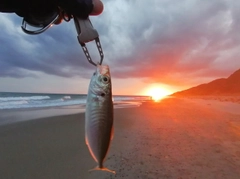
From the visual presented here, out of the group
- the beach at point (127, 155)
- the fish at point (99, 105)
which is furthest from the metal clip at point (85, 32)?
the beach at point (127, 155)

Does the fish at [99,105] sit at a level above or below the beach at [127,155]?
above

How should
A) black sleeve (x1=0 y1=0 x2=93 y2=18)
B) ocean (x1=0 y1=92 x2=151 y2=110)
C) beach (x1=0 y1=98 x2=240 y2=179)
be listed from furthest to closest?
ocean (x1=0 y1=92 x2=151 y2=110)
beach (x1=0 y1=98 x2=240 y2=179)
black sleeve (x1=0 y1=0 x2=93 y2=18)

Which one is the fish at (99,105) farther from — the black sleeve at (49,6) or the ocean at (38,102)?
the ocean at (38,102)

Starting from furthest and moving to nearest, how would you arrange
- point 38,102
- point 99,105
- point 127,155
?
point 38,102 → point 127,155 → point 99,105

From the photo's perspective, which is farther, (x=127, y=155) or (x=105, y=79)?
(x=127, y=155)

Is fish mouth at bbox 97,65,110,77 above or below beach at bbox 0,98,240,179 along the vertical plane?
above

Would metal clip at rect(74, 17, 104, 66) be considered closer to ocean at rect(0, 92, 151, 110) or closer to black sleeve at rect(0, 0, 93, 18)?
black sleeve at rect(0, 0, 93, 18)

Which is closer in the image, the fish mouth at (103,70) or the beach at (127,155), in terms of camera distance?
the fish mouth at (103,70)

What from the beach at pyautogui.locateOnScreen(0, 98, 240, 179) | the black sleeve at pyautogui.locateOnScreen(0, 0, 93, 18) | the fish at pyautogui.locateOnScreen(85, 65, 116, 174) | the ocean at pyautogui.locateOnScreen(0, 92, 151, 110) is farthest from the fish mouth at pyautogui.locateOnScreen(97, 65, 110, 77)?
the ocean at pyautogui.locateOnScreen(0, 92, 151, 110)

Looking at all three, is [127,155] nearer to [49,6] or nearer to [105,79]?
[105,79]

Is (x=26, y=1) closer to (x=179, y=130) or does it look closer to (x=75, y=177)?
(x=75, y=177)

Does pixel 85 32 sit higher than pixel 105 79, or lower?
higher

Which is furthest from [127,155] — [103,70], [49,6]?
[49,6]
